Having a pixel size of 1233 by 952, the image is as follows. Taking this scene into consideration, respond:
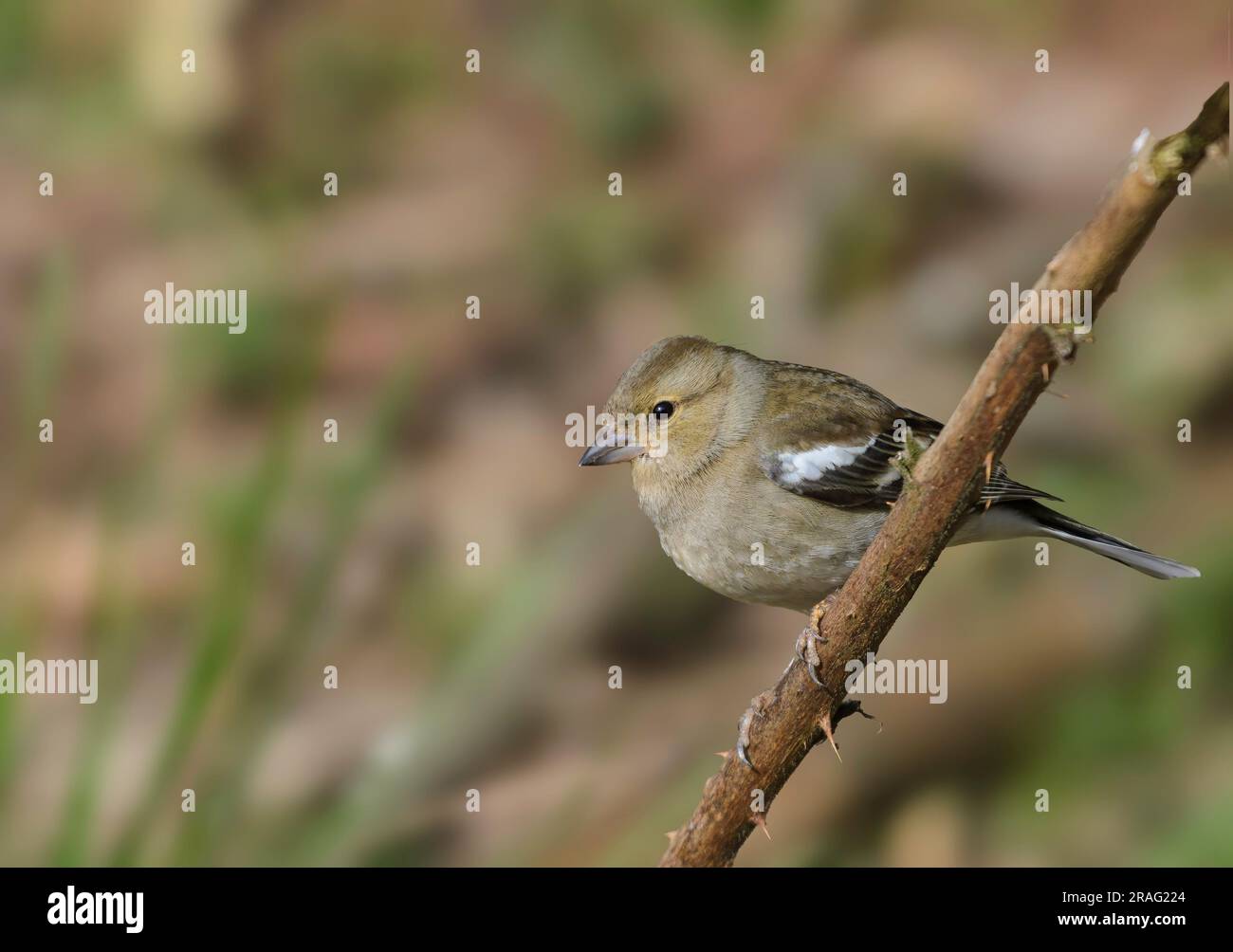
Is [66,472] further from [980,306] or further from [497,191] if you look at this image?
[980,306]

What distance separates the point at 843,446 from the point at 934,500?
4.18 feet

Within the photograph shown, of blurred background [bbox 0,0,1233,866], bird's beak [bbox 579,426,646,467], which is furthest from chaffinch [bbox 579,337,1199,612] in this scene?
blurred background [bbox 0,0,1233,866]

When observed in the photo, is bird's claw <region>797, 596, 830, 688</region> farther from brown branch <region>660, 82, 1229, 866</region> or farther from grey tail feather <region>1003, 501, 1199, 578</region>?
grey tail feather <region>1003, 501, 1199, 578</region>

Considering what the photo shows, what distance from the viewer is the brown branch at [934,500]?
1.42 metres

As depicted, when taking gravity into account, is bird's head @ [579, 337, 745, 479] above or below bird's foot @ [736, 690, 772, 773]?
above

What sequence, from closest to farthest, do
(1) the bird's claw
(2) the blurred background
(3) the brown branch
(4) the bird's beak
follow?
1. (3) the brown branch
2. (1) the bird's claw
3. (4) the bird's beak
4. (2) the blurred background

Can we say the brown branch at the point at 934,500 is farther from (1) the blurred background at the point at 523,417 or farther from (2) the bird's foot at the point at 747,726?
(1) the blurred background at the point at 523,417

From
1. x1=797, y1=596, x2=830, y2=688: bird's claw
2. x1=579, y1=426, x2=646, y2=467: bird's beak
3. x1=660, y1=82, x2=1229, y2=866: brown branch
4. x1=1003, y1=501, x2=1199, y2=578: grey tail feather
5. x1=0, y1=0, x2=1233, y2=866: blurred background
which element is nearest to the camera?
x1=660, y1=82, x2=1229, y2=866: brown branch

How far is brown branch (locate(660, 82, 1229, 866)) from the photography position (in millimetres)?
1418

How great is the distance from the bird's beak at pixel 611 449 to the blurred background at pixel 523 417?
432 mm

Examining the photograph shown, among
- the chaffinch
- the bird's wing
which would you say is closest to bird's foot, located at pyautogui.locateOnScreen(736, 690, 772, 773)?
the chaffinch

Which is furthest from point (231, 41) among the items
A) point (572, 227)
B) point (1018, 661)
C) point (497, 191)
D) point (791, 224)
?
point (1018, 661)

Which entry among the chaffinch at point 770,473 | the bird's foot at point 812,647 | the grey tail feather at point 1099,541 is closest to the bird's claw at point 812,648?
the bird's foot at point 812,647

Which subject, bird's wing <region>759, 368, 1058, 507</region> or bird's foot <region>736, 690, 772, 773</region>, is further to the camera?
bird's wing <region>759, 368, 1058, 507</region>
